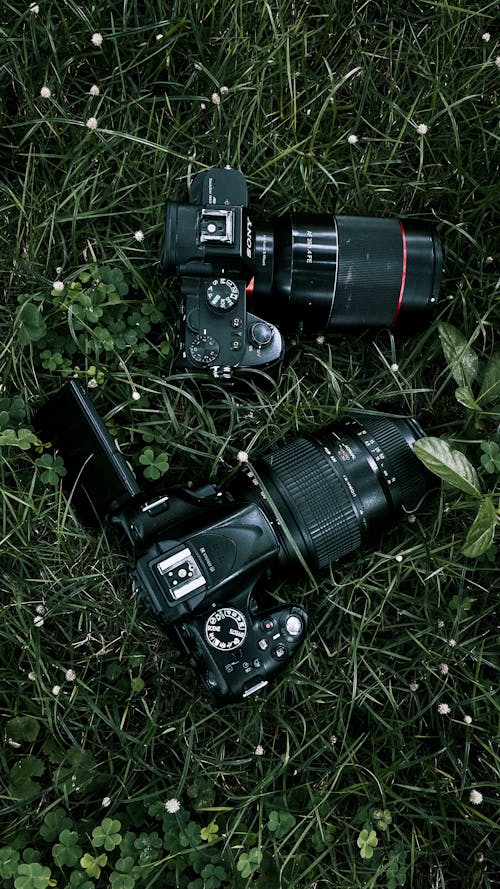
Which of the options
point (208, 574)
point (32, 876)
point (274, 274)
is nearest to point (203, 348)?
point (274, 274)

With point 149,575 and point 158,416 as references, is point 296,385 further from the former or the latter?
point 149,575

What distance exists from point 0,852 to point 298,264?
1860 mm

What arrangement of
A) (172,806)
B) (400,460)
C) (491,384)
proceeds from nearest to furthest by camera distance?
(172,806), (400,460), (491,384)

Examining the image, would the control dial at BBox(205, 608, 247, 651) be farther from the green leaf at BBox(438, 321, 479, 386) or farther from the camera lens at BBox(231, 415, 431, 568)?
the green leaf at BBox(438, 321, 479, 386)

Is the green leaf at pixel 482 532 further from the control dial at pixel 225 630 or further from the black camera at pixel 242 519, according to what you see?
the control dial at pixel 225 630

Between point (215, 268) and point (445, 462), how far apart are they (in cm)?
86

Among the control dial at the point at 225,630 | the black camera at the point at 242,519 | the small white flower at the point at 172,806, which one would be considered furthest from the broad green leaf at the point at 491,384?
the small white flower at the point at 172,806

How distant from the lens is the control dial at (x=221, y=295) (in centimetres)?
226

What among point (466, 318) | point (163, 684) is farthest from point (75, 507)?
point (466, 318)

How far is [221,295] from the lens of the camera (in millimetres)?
2264

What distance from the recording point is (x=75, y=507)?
8.04 ft

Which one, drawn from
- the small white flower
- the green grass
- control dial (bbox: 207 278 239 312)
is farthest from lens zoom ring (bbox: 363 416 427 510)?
the small white flower

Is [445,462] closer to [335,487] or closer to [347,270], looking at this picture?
[335,487]

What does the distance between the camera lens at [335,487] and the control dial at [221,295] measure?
454mm
